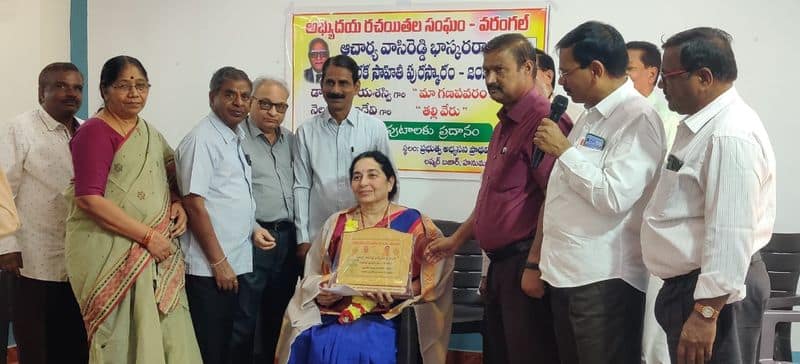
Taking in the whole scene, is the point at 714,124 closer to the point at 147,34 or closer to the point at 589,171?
the point at 589,171

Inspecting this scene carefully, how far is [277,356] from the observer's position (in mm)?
2756


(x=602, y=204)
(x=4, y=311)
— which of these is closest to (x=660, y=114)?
(x=602, y=204)

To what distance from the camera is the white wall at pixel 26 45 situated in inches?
142

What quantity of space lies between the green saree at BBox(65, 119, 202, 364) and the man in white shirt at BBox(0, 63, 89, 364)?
0.29 m

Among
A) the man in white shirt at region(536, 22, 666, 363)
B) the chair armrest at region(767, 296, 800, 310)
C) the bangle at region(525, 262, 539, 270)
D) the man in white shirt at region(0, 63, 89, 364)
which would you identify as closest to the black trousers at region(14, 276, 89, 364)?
the man in white shirt at region(0, 63, 89, 364)

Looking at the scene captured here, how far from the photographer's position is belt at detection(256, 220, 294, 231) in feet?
9.47

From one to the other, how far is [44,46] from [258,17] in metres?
1.31

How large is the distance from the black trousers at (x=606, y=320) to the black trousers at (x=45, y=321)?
6.80 ft

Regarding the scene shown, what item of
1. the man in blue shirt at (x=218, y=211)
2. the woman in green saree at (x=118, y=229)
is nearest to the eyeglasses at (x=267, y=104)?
the man in blue shirt at (x=218, y=211)

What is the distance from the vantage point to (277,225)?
115 inches

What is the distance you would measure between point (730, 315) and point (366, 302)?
4.65 ft

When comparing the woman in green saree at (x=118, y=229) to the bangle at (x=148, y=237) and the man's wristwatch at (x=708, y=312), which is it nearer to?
the bangle at (x=148, y=237)

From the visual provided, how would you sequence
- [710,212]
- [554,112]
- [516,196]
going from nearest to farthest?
[710,212] < [554,112] < [516,196]

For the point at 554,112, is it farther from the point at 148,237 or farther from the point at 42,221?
the point at 42,221
